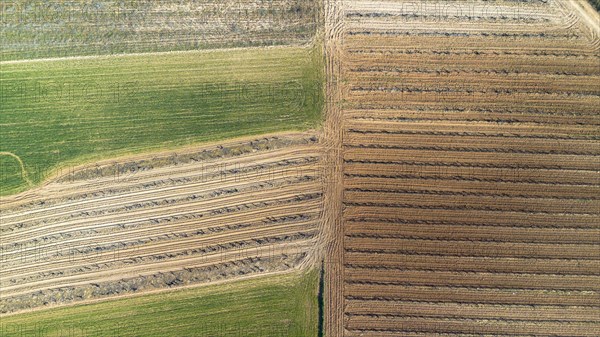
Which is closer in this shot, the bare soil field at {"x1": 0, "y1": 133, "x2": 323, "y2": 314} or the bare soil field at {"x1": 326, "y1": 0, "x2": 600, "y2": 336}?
the bare soil field at {"x1": 0, "y1": 133, "x2": 323, "y2": 314}

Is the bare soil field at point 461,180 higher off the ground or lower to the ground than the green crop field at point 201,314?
higher

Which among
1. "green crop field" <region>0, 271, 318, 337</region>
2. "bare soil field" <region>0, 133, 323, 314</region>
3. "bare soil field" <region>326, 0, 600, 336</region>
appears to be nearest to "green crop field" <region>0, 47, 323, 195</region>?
"bare soil field" <region>0, 133, 323, 314</region>

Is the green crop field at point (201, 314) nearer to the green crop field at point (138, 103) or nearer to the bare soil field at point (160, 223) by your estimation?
the bare soil field at point (160, 223)

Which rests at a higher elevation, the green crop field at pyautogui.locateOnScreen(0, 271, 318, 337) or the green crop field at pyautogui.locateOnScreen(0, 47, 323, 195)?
the green crop field at pyautogui.locateOnScreen(0, 47, 323, 195)

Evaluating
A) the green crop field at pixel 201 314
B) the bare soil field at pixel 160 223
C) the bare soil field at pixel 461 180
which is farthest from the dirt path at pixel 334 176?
the green crop field at pixel 201 314

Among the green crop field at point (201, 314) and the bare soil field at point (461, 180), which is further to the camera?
the bare soil field at point (461, 180)

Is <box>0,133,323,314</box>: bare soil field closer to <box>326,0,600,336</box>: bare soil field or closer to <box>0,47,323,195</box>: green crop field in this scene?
<box>0,47,323,195</box>: green crop field

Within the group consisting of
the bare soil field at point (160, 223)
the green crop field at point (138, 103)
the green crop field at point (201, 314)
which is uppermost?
the green crop field at point (138, 103)

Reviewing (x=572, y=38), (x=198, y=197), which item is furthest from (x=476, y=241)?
(x=198, y=197)
